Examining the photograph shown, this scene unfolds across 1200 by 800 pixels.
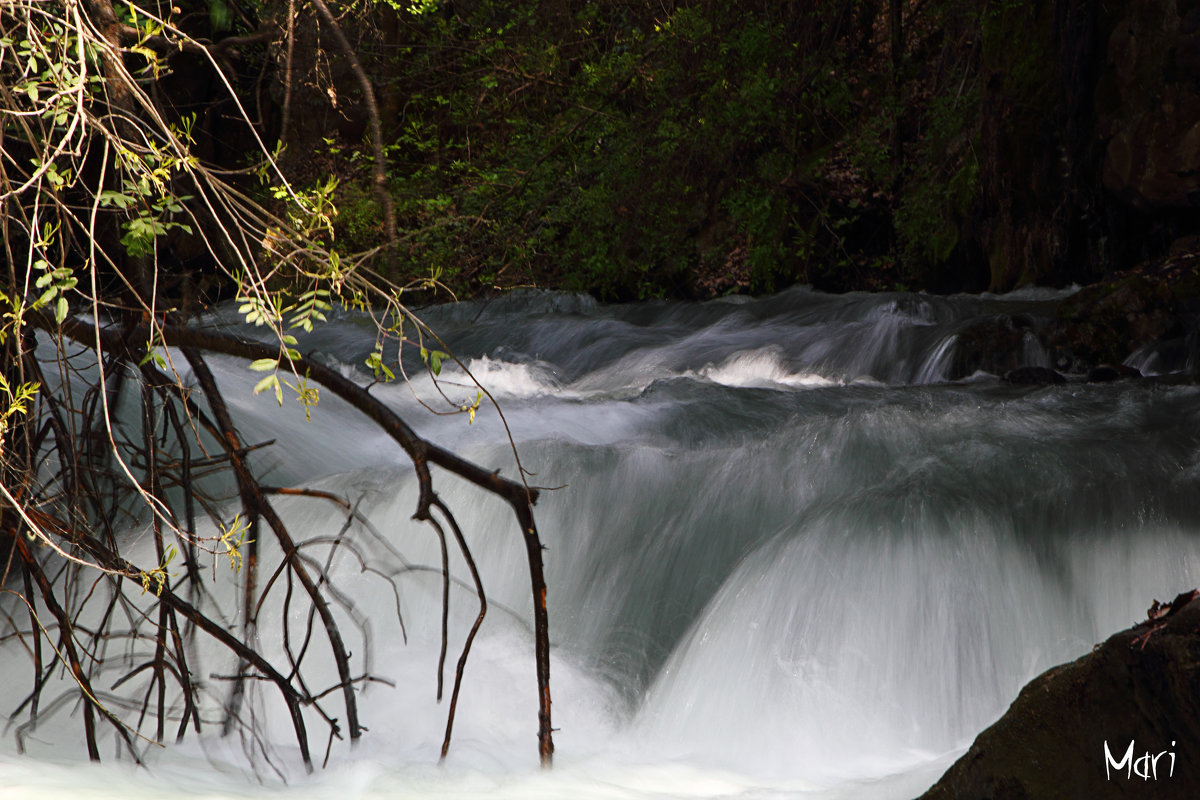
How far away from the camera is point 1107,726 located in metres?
1.77

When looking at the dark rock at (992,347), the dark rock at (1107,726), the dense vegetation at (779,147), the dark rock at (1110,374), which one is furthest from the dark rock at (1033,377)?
the dark rock at (1107,726)

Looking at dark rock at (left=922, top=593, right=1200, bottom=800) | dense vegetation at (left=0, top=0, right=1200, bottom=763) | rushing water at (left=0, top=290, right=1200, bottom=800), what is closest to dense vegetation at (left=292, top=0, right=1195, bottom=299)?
dense vegetation at (left=0, top=0, right=1200, bottom=763)

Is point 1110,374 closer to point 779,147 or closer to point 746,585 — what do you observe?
point 746,585

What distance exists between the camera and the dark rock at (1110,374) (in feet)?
19.3

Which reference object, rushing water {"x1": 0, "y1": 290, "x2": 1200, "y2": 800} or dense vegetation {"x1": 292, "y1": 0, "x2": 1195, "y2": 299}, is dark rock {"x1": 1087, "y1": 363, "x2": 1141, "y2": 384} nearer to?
rushing water {"x1": 0, "y1": 290, "x2": 1200, "y2": 800}

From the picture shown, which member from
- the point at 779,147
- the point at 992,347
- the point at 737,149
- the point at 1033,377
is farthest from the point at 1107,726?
the point at 779,147

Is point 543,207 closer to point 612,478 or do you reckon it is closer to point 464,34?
point 464,34

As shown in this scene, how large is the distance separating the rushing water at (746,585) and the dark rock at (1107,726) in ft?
2.27

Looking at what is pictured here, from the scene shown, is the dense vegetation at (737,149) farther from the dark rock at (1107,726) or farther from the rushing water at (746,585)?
the dark rock at (1107,726)

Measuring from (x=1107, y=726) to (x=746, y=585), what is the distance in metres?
1.86

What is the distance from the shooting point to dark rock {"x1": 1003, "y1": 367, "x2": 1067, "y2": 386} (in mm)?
5926

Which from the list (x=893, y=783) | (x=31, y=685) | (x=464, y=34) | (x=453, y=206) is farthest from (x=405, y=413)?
(x=464, y=34)

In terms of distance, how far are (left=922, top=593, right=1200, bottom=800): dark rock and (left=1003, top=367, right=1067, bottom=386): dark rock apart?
4364mm

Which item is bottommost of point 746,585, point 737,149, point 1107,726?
point 746,585
